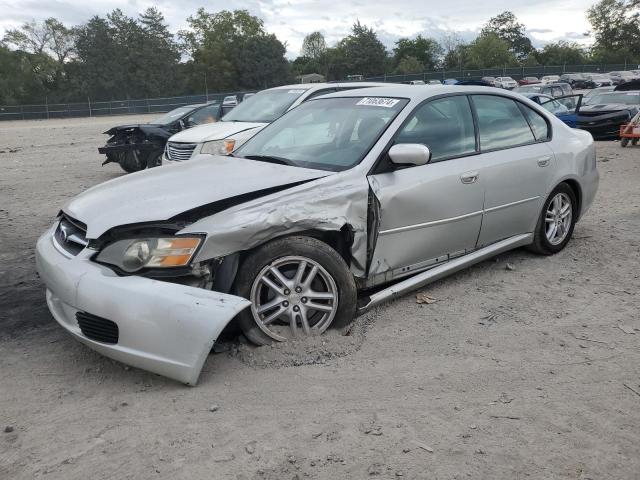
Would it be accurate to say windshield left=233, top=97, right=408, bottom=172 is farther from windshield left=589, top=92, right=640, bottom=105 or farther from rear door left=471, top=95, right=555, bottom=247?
windshield left=589, top=92, right=640, bottom=105

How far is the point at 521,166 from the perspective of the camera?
4.66m

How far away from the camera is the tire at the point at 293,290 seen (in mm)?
3295

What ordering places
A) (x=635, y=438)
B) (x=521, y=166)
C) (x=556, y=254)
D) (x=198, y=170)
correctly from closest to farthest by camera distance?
(x=635, y=438)
(x=198, y=170)
(x=521, y=166)
(x=556, y=254)

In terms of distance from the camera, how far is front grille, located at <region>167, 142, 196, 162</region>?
884 cm

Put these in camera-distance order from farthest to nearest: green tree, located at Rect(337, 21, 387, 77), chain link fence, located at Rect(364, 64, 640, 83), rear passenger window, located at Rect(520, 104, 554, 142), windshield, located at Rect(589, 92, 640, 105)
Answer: green tree, located at Rect(337, 21, 387, 77) < chain link fence, located at Rect(364, 64, 640, 83) < windshield, located at Rect(589, 92, 640, 105) < rear passenger window, located at Rect(520, 104, 554, 142)

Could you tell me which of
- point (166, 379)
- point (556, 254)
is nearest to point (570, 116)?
point (556, 254)

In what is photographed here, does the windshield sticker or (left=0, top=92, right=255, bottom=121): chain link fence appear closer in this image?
the windshield sticker

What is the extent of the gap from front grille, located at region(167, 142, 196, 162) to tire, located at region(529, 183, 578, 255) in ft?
18.3

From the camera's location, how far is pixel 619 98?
646 inches

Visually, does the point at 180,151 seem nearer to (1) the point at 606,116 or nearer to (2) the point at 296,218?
(2) the point at 296,218

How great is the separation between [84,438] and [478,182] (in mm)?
3151

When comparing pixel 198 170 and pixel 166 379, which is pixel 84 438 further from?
pixel 198 170

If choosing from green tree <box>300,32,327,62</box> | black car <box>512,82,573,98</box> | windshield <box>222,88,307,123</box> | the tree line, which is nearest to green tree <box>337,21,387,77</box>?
the tree line

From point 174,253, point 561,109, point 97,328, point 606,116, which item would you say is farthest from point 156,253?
point 561,109
